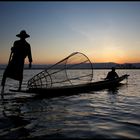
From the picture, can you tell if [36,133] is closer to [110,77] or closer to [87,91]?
[87,91]

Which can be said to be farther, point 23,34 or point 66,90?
point 66,90

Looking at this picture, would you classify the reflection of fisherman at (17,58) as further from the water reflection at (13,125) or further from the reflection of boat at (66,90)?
the water reflection at (13,125)

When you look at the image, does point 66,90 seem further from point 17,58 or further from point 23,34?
point 23,34

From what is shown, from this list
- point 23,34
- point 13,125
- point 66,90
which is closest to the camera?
point 13,125

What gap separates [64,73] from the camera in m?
13.4

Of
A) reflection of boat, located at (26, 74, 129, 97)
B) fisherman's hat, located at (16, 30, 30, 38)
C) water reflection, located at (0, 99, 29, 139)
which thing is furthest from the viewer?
reflection of boat, located at (26, 74, 129, 97)

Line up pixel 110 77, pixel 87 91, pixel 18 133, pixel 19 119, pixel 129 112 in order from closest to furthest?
pixel 18 133
pixel 19 119
pixel 129 112
pixel 87 91
pixel 110 77

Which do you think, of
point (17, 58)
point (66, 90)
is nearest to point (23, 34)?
point (17, 58)

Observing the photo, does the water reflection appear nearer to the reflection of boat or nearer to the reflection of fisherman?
the reflection of fisherman

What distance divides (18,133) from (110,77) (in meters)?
15.8

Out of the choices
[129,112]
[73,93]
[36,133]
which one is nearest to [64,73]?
[73,93]

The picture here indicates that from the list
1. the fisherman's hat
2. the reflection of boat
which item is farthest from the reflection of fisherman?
the reflection of boat

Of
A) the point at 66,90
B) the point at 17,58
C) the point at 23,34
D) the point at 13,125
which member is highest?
the point at 23,34

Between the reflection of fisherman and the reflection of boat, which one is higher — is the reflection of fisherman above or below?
above
